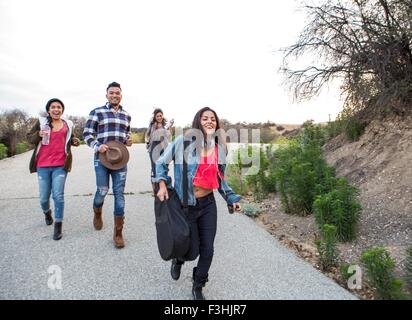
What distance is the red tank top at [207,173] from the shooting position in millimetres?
3793

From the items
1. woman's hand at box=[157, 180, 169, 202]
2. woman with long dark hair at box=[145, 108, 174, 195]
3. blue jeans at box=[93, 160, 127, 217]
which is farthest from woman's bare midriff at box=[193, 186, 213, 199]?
woman with long dark hair at box=[145, 108, 174, 195]

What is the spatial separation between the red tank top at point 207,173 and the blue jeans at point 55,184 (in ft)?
8.42

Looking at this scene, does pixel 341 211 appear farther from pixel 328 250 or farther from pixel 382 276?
pixel 382 276

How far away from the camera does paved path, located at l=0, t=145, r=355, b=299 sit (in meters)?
3.94

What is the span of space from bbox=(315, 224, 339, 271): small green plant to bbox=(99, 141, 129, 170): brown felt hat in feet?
8.77

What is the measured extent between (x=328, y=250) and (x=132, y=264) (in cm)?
227

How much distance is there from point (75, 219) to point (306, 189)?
3932mm

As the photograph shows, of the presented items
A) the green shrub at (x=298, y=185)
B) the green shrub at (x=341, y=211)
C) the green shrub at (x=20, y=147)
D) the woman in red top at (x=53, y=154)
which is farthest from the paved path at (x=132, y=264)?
the green shrub at (x=20, y=147)

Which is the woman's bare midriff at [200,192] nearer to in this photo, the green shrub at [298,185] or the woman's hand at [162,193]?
the woman's hand at [162,193]

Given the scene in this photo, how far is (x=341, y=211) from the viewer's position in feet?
17.7

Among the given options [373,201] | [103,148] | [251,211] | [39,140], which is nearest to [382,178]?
[373,201]
